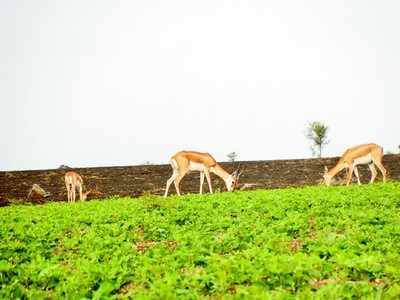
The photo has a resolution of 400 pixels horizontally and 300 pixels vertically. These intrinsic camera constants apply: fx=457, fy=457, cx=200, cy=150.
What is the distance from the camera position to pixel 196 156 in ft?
75.6

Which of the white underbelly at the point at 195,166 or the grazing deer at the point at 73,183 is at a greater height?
the white underbelly at the point at 195,166

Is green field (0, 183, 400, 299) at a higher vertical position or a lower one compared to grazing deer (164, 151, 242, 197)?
lower

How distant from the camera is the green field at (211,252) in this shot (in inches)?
244

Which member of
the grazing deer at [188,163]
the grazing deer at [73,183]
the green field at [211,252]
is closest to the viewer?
the green field at [211,252]

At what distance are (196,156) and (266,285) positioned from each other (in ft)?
55.8

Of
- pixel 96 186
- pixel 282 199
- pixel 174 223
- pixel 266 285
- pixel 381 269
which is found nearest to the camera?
pixel 266 285

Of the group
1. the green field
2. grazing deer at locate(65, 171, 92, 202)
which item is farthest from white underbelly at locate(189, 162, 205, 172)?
the green field

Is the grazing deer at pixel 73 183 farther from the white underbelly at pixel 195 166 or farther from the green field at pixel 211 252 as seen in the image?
the green field at pixel 211 252

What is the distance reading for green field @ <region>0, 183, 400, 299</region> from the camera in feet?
20.3

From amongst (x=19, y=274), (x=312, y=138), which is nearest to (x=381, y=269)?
(x=19, y=274)

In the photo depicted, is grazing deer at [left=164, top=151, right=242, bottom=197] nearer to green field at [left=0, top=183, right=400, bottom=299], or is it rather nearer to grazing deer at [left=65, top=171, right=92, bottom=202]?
grazing deer at [left=65, top=171, right=92, bottom=202]

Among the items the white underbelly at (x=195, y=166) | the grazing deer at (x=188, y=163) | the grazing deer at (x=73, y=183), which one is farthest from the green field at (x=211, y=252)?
the grazing deer at (x=73, y=183)

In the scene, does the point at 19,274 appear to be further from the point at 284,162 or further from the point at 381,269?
the point at 284,162

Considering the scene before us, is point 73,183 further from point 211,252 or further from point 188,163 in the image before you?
point 211,252
